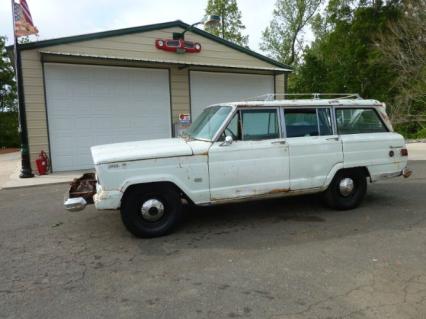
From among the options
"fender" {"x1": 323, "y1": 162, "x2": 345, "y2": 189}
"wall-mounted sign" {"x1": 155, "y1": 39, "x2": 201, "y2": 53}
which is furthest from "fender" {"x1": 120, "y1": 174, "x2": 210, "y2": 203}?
"wall-mounted sign" {"x1": 155, "y1": 39, "x2": 201, "y2": 53}

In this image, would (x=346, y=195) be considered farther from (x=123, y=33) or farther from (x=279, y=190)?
(x=123, y=33)

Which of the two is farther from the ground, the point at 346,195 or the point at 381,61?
the point at 381,61

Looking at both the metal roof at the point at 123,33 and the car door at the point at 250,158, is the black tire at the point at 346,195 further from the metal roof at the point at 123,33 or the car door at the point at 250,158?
the metal roof at the point at 123,33

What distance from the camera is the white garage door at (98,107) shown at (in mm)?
11203

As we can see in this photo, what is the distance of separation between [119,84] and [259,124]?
26.2 feet

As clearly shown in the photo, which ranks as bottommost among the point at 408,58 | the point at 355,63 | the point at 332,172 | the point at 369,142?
the point at 332,172

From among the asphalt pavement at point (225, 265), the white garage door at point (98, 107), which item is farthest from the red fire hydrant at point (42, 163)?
the asphalt pavement at point (225, 265)

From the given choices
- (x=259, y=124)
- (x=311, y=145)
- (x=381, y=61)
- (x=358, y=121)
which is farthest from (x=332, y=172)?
(x=381, y=61)

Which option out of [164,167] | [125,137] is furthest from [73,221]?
[125,137]

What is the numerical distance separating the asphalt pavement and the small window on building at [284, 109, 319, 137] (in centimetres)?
137

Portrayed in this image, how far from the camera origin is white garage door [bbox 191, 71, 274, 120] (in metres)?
13.4

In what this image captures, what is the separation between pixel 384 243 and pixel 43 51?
410 inches

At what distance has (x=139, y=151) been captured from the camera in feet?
15.8

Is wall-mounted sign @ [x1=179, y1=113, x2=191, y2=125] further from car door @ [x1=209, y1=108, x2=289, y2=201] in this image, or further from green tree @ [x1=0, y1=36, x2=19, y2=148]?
green tree @ [x1=0, y1=36, x2=19, y2=148]
